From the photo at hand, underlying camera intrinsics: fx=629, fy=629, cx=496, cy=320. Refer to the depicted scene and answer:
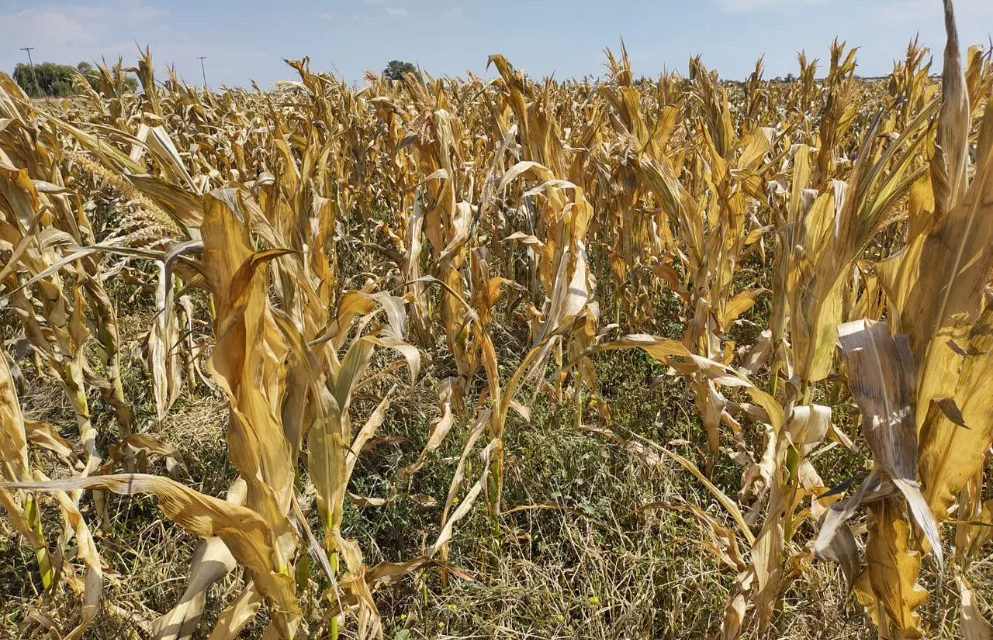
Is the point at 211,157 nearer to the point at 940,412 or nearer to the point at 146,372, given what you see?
the point at 146,372

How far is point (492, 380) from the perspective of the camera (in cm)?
177

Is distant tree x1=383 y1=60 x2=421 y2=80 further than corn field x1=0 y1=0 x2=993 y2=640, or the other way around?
distant tree x1=383 y1=60 x2=421 y2=80

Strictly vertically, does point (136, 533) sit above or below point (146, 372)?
below

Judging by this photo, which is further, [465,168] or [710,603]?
[465,168]

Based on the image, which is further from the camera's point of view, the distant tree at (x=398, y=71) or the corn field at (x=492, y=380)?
the distant tree at (x=398, y=71)

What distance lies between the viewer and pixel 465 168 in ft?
10.2

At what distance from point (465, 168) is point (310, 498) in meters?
1.75

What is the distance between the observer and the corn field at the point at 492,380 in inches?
42.1

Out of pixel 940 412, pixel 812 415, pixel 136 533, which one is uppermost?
pixel 940 412

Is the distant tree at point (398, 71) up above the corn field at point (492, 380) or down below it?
above

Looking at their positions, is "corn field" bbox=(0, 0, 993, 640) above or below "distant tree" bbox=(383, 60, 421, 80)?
below

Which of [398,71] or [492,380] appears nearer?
[492,380]

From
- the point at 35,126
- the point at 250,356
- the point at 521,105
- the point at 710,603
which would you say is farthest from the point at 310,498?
the point at 521,105

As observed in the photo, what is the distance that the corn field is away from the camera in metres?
1.07
